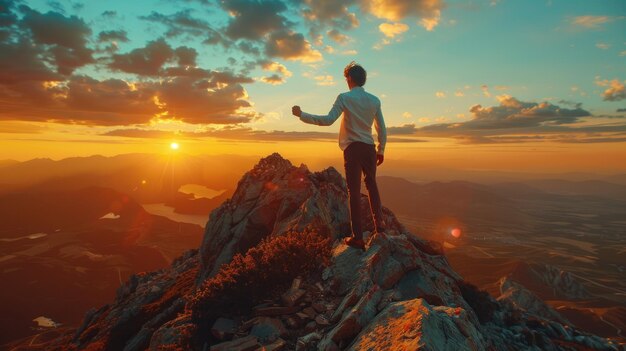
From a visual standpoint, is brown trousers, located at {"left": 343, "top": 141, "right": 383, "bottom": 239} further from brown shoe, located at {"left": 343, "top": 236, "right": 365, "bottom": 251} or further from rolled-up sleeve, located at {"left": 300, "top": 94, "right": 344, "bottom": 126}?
rolled-up sleeve, located at {"left": 300, "top": 94, "right": 344, "bottom": 126}

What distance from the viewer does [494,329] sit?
1414 cm

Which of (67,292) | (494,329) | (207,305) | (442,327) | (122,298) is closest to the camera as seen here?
(442,327)

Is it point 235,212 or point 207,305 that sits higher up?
point 207,305

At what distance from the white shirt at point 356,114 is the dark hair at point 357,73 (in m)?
0.26

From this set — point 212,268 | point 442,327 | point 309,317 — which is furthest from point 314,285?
point 212,268

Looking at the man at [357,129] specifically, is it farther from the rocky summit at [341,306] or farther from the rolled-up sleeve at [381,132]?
the rocky summit at [341,306]

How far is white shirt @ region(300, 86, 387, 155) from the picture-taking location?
955 cm

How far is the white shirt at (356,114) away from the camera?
9555mm

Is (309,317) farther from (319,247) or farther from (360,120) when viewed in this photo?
(360,120)

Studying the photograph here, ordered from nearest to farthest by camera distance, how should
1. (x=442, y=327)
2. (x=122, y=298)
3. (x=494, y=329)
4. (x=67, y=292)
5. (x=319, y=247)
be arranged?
(x=442, y=327)
(x=319, y=247)
(x=494, y=329)
(x=122, y=298)
(x=67, y=292)

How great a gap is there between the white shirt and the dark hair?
26 centimetres

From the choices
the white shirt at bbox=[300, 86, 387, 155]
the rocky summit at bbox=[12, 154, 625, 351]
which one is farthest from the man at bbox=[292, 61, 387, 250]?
the rocky summit at bbox=[12, 154, 625, 351]

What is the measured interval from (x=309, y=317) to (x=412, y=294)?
322cm

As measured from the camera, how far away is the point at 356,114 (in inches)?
384
